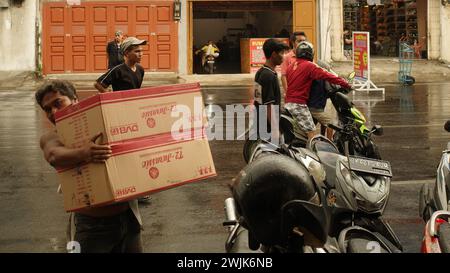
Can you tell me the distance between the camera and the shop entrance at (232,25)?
27484 millimetres

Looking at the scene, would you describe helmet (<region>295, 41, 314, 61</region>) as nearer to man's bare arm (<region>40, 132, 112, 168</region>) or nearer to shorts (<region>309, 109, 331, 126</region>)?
shorts (<region>309, 109, 331, 126</region>)

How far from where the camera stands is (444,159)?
18.9 ft

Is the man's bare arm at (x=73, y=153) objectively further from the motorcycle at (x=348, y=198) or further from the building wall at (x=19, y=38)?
the building wall at (x=19, y=38)

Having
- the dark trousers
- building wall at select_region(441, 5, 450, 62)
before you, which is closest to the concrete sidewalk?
building wall at select_region(441, 5, 450, 62)

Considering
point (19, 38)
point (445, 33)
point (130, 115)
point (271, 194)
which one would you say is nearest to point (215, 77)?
point (19, 38)

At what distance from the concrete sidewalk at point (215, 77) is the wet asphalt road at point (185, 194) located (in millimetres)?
9200

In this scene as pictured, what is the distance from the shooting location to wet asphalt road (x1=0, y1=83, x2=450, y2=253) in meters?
6.59

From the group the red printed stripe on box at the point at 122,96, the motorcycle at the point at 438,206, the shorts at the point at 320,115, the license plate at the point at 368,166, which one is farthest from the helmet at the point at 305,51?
the red printed stripe on box at the point at 122,96

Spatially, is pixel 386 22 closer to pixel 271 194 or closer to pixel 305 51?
pixel 305 51

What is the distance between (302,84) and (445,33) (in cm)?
2011

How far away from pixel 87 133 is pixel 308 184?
119 centimetres
